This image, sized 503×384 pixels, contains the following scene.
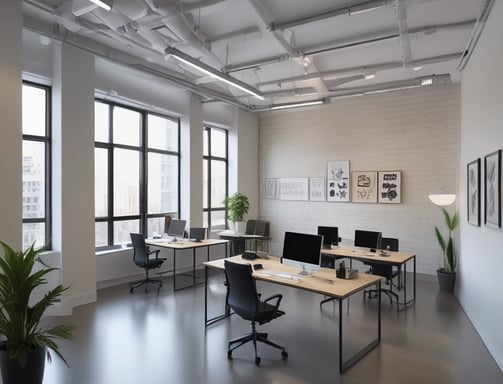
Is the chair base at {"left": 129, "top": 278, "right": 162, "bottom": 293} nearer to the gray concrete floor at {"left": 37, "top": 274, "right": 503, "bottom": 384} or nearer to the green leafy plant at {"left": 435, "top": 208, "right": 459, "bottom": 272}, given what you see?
the gray concrete floor at {"left": 37, "top": 274, "right": 503, "bottom": 384}

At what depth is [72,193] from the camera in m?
4.96

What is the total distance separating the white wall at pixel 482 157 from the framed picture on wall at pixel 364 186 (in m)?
2.04

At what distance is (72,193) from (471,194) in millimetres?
5444

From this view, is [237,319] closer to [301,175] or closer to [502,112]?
[502,112]

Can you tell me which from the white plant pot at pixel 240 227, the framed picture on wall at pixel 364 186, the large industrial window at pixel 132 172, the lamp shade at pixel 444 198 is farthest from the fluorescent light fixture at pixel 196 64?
the lamp shade at pixel 444 198

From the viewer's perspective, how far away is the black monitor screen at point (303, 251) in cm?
388

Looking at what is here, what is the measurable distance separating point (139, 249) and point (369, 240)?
3.78 metres

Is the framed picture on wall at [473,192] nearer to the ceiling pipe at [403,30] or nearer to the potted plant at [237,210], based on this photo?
the ceiling pipe at [403,30]

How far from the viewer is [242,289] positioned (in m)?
3.47

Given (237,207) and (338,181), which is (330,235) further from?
(237,207)

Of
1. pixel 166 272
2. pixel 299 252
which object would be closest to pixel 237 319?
pixel 299 252

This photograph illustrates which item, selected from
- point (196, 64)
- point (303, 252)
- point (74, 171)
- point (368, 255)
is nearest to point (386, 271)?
point (368, 255)

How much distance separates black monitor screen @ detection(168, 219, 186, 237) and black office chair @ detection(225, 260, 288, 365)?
3.02 metres

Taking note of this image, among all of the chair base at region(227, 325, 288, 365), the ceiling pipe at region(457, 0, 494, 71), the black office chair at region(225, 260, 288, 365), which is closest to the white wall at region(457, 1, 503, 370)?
the ceiling pipe at region(457, 0, 494, 71)
